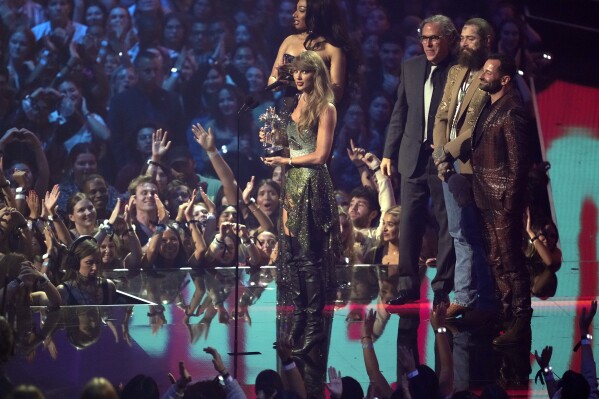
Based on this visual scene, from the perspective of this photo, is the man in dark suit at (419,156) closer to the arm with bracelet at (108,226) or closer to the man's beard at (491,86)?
the man's beard at (491,86)

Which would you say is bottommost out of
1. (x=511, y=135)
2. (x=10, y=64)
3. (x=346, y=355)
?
(x=346, y=355)

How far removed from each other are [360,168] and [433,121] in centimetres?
243

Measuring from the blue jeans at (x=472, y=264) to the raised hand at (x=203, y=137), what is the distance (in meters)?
3.57

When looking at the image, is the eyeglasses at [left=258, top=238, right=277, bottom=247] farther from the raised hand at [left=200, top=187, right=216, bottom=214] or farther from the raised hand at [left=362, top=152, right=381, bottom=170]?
the raised hand at [left=362, top=152, right=381, bottom=170]

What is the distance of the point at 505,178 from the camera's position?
6348 millimetres

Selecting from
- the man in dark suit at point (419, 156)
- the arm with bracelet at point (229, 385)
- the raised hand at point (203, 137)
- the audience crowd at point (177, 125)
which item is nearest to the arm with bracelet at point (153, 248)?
the audience crowd at point (177, 125)

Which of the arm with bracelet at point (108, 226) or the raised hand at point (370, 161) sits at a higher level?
the raised hand at point (370, 161)

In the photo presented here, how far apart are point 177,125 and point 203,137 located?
246mm

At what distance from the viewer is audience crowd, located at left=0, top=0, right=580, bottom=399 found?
9.30 metres

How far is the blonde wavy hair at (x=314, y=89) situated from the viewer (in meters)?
6.40

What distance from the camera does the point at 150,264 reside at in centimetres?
925

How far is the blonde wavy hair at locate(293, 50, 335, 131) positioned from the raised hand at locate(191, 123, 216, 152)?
10.9ft

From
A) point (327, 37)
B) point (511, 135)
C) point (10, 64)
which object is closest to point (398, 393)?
point (511, 135)

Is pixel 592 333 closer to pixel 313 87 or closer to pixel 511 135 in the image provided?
pixel 511 135
